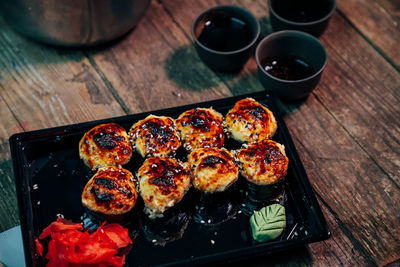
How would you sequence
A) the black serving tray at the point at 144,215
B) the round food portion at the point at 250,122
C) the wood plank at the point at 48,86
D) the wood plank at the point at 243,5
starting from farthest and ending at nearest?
1. the wood plank at the point at 243,5
2. the wood plank at the point at 48,86
3. the round food portion at the point at 250,122
4. the black serving tray at the point at 144,215

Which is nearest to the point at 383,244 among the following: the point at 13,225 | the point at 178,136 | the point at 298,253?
the point at 298,253

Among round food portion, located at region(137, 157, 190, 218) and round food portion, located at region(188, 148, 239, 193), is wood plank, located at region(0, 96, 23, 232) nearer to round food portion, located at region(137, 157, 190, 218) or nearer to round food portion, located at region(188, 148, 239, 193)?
round food portion, located at region(137, 157, 190, 218)

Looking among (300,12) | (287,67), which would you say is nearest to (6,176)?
(287,67)

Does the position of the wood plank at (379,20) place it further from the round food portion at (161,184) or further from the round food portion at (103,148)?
the round food portion at (103,148)

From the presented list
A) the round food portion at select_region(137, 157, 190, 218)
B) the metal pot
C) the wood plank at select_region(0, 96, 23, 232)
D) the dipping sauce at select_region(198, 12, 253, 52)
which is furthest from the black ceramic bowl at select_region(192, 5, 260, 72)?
the wood plank at select_region(0, 96, 23, 232)

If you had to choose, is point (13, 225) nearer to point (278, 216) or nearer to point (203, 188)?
point (203, 188)

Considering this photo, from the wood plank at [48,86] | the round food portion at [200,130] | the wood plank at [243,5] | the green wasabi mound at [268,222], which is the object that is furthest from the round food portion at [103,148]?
the wood plank at [243,5]
